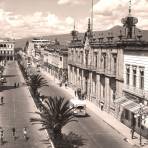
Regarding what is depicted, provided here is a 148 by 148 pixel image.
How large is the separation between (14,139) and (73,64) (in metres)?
48.5

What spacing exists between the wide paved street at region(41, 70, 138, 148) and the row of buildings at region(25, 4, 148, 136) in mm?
2858

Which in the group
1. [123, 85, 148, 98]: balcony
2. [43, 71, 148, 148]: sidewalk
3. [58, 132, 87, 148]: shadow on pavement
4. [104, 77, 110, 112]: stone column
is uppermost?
[123, 85, 148, 98]: balcony

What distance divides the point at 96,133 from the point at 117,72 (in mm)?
12084

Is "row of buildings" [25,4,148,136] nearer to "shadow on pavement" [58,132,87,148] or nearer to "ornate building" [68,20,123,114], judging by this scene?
"ornate building" [68,20,123,114]

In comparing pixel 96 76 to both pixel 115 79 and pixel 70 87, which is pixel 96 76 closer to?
pixel 115 79

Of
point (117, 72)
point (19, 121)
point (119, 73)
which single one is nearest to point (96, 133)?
point (19, 121)

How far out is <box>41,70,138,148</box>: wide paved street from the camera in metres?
37.4

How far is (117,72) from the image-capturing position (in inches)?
2036

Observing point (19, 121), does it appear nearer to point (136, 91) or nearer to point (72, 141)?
point (72, 141)

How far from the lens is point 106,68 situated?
2275 inches

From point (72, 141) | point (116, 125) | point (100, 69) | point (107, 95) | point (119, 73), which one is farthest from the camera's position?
point (100, 69)

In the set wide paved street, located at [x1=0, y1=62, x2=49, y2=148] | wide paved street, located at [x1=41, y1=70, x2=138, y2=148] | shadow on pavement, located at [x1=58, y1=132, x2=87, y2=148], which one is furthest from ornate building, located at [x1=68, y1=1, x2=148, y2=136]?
wide paved street, located at [x1=0, y1=62, x2=49, y2=148]

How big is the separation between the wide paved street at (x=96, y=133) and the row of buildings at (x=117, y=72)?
2858 millimetres

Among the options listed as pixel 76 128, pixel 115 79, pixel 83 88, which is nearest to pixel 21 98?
pixel 83 88
